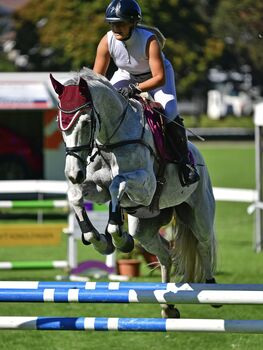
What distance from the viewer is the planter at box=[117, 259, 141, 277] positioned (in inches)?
520

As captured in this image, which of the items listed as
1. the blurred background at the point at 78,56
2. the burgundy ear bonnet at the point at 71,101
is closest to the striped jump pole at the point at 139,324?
the burgundy ear bonnet at the point at 71,101

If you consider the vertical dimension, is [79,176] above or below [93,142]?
below

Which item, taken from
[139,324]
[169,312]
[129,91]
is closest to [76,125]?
[129,91]

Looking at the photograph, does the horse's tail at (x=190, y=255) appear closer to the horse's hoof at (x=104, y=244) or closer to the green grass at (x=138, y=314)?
the green grass at (x=138, y=314)

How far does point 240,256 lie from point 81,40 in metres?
18.0

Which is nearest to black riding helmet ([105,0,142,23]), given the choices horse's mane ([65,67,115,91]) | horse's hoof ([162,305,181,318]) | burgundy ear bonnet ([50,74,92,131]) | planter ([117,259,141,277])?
horse's mane ([65,67,115,91])

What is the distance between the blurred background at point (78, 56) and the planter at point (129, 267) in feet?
16.6

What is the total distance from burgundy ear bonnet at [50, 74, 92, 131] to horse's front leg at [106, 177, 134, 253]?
0.61 metres

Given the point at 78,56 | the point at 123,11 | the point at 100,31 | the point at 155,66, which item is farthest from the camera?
the point at 78,56

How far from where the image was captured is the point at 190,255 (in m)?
8.73

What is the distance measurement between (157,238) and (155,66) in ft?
5.36

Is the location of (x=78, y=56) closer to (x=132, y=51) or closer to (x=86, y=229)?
(x=132, y=51)

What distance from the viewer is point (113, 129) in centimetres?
739

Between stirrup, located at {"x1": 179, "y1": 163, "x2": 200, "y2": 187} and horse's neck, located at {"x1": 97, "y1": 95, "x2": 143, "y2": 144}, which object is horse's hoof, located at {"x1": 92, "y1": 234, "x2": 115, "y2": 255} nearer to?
horse's neck, located at {"x1": 97, "y1": 95, "x2": 143, "y2": 144}
